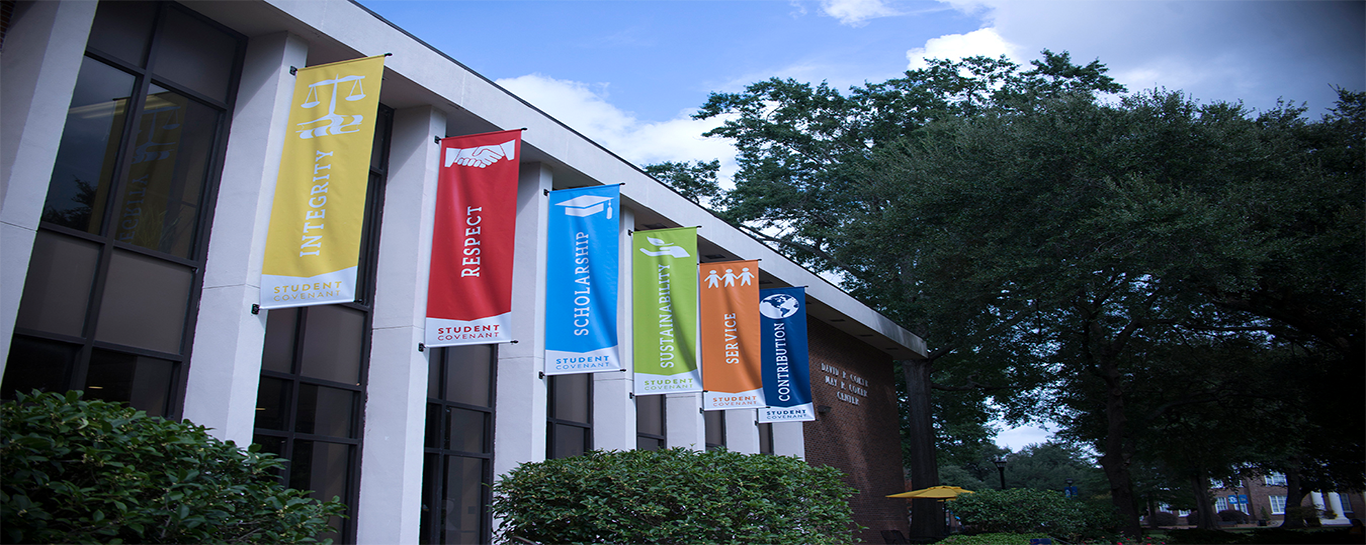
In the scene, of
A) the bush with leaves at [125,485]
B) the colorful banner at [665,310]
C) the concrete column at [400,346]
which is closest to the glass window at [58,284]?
the bush with leaves at [125,485]

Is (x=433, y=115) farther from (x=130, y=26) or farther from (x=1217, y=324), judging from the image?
(x=1217, y=324)

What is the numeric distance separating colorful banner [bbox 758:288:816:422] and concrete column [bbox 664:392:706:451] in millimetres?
1753

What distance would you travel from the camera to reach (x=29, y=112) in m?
7.42

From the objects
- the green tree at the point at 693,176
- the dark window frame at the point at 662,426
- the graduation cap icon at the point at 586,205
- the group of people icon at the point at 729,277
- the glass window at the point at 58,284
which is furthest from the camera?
the green tree at the point at 693,176

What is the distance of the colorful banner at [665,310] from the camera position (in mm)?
14445

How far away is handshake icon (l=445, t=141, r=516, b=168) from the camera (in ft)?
36.2

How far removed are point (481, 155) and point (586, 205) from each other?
2472mm

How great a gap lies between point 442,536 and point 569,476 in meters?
3.38

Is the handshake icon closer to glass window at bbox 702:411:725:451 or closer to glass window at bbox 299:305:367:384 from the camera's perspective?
glass window at bbox 299:305:367:384

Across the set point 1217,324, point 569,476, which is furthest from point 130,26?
point 1217,324

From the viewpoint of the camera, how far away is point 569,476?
9.27 meters

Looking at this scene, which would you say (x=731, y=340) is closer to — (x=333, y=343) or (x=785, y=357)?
(x=785, y=357)

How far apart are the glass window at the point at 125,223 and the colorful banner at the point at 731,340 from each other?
9342 mm

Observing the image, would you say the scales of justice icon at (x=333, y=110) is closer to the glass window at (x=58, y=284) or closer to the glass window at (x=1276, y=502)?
the glass window at (x=58, y=284)
